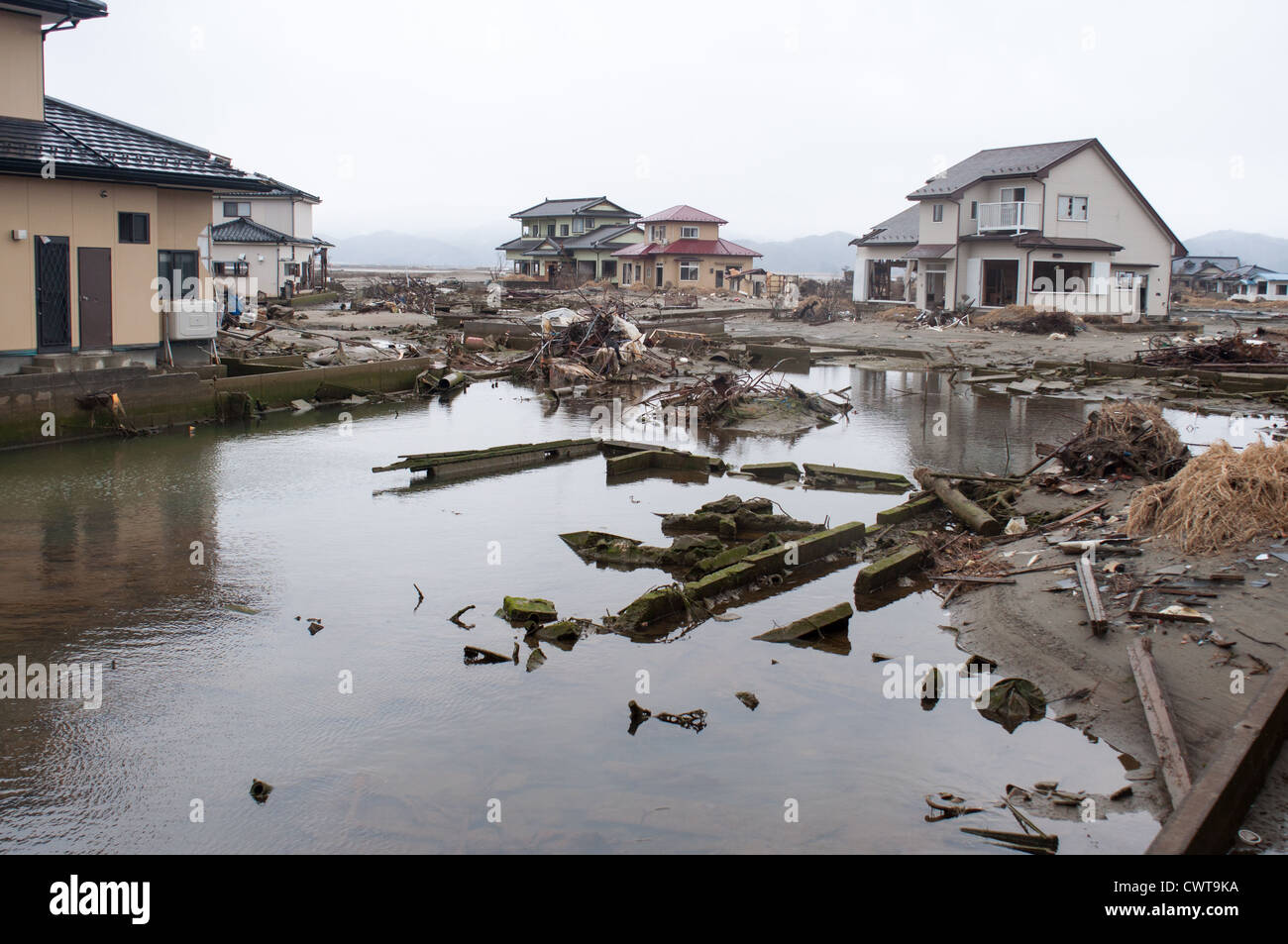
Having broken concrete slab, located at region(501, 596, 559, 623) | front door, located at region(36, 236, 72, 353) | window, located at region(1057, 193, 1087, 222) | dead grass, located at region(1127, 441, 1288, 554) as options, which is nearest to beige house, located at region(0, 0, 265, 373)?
front door, located at region(36, 236, 72, 353)

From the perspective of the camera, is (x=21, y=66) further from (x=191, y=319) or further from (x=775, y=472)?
(x=775, y=472)

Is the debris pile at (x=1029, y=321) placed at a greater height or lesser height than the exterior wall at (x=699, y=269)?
lesser

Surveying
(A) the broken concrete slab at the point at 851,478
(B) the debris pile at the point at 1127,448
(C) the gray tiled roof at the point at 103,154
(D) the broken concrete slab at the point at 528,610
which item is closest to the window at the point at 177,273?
(C) the gray tiled roof at the point at 103,154

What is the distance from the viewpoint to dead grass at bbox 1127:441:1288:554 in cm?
933

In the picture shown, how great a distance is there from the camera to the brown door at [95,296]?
62.2ft

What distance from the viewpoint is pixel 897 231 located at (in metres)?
53.3

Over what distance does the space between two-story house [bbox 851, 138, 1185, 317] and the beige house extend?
1324 inches

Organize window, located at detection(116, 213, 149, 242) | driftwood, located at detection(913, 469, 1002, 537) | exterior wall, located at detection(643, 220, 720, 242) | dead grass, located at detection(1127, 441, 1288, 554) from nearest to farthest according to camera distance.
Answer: dead grass, located at detection(1127, 441, 1288, 554)
driftwood, located at detection(913, 469, 1002, 537)
window, located at detection(116, 213, 149, 242)
exterior wall, located at detection(643, 220, 720, 242)

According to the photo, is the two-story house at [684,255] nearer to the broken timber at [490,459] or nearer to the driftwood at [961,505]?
the broken timber at [490,459]

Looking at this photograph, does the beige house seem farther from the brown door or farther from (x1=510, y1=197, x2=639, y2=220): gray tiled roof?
(x1=510, y1=197, x2=639, y2=220): gray tiled roof

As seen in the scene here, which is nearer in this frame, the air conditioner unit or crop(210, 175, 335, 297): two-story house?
the air conditioner unit

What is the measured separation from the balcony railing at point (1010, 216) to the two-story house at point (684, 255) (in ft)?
84.9

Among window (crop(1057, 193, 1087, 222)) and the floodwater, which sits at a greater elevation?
window (crop(1057, 193, 1087, 222))

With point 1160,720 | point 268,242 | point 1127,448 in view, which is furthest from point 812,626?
point 268,242
